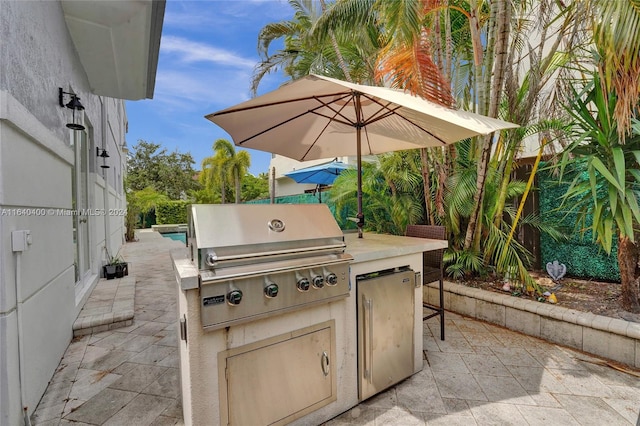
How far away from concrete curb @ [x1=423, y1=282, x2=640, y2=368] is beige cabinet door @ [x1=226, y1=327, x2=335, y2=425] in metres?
2.76

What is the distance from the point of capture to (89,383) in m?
2.72

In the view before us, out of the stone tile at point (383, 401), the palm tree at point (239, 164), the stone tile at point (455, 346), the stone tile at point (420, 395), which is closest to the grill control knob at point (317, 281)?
the stone tile at point (383, 401)

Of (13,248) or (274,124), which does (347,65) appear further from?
(13,248)

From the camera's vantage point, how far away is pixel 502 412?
7.66 ft

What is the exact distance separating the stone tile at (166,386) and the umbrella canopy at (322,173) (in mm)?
5974

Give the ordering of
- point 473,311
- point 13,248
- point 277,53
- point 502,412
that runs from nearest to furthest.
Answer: point 13,248
point 502,412
point 473,311
point 277,53

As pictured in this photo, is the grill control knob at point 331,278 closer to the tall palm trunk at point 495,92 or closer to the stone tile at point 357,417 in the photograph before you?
the stone tile at point 357,417

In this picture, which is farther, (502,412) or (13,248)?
(502,412)

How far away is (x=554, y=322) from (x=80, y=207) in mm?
6626

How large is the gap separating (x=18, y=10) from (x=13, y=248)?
1.80 meters

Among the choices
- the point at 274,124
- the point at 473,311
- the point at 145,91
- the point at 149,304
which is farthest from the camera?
the point at 145,91

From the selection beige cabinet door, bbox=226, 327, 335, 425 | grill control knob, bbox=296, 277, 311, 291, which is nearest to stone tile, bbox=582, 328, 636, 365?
beige cabinet door, bbox=226, 327, 335, 425

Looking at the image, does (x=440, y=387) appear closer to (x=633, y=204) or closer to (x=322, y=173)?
(x=633, y=204)

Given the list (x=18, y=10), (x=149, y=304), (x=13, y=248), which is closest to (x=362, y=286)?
(x=13, y=248)
